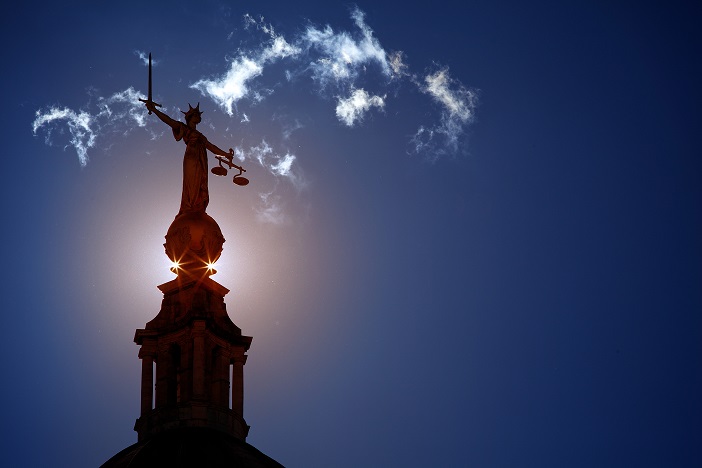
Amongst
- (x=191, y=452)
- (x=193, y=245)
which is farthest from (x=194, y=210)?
(x=191, y=452)

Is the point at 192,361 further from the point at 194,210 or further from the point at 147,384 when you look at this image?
the point at 194,210

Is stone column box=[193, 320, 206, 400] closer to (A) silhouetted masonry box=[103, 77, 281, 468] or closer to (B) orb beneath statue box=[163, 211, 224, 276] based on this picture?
(A) silhouetted masonry box=[103, 77, 281, 468]

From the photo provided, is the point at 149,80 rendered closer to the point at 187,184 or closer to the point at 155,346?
the point at 187,184

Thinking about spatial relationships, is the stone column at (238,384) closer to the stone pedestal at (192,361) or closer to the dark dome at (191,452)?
the stone pedestal at (192,361)

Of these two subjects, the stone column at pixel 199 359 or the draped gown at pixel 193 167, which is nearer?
the stone column at pixel 199 359

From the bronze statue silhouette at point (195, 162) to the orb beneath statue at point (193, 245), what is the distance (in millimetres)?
1160

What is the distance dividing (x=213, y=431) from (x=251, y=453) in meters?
2.04

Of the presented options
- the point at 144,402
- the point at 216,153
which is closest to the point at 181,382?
the point at 144,402

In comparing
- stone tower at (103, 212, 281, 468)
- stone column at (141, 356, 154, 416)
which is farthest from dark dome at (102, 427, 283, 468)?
stone column at (141, 356, 154, 416)

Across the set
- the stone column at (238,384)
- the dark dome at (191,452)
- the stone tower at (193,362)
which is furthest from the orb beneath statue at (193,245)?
the dark dome at (191,452)

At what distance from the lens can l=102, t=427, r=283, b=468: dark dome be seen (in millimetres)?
54375

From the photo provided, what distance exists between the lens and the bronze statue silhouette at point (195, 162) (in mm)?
64500

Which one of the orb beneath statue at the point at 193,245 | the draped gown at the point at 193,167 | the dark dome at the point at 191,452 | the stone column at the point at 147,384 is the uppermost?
the draped gown at the point at 193,167

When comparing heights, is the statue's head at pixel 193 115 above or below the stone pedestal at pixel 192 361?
above
